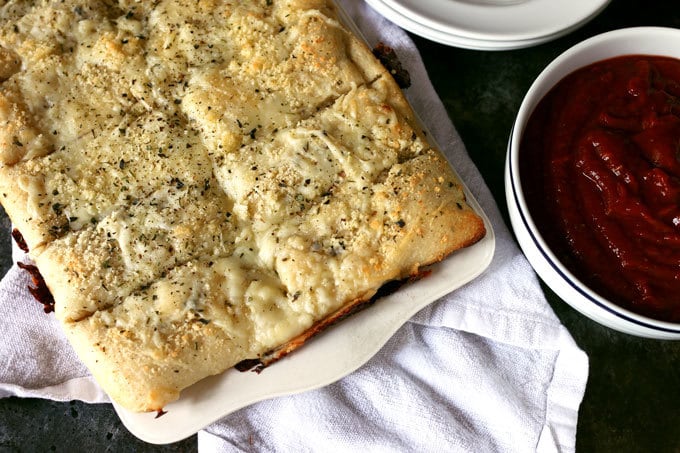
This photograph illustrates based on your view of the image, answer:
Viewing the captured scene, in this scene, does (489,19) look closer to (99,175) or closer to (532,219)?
(532,219)

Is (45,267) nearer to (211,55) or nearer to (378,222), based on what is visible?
(211,55)

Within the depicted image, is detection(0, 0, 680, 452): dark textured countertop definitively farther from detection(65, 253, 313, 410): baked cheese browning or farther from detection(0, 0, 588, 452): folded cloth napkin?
detection(65, 253, 313, 410): baked cheese browning

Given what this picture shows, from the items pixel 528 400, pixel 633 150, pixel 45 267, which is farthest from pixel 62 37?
pixel 528 400

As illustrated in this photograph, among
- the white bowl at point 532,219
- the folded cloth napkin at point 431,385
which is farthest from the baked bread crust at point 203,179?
the folded cloth napkin at point 431,385

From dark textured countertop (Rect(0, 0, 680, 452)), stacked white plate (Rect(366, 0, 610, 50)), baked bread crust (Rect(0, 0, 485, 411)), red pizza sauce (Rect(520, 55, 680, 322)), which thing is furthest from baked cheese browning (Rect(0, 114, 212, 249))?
red pizza sauce (Rect(520, 55, 680, 322))

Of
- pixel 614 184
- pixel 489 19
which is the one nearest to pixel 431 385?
pixel 614 184
